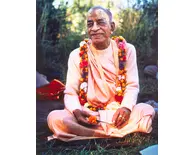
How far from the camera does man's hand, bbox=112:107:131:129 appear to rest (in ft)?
11.4

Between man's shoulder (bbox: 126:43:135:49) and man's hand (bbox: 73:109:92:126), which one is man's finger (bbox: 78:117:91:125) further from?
man's shoulder (bbox: 126:43:135:49)

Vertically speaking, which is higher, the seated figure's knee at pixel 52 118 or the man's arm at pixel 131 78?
the man's arm at pixel 131 78

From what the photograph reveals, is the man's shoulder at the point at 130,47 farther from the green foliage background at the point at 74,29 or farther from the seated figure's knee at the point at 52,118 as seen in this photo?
the seated figure's knee at the point at 52,118

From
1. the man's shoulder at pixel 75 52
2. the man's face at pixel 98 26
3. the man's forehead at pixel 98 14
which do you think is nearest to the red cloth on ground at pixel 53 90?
the man's shoulder at pixel 75 52

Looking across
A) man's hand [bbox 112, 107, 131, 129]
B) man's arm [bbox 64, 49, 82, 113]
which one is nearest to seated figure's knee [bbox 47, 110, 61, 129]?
man's arm [bbox 64, 49, 82, 113]

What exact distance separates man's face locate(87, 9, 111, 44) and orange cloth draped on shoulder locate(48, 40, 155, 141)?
0.11m

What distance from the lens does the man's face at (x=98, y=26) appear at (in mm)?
3482

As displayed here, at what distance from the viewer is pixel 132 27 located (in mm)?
3625

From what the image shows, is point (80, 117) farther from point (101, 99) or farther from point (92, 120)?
point (101, 99)

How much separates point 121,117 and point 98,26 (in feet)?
3.16

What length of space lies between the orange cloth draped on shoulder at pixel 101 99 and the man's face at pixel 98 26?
0.11 meters

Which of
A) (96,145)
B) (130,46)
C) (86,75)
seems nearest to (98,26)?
(130,46)
